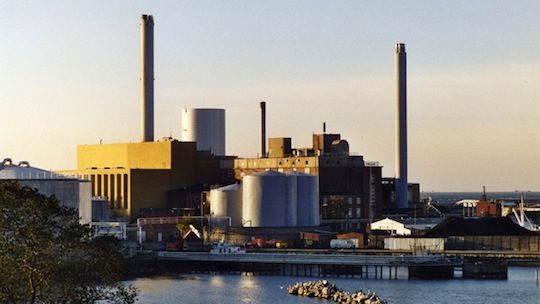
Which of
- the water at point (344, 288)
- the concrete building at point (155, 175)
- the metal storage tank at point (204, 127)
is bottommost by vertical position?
the water at point (344, 288)

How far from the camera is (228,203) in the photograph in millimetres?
114312

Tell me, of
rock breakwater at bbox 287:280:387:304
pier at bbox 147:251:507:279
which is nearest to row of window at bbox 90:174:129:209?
pier at bbox 147:251:507:279

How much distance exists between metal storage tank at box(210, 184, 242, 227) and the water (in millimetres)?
26222

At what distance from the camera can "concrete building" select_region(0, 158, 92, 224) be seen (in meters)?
86.1

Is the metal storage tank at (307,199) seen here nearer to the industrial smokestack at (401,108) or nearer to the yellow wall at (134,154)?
the industrial smokestack at (401,108)

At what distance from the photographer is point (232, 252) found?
95188 mm

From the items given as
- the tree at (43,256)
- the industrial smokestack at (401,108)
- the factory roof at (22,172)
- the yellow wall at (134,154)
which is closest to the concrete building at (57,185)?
the factory roof at (22,172)

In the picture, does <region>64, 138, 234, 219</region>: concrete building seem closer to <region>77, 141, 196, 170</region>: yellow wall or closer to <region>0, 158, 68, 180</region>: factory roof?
<region>77, 141, 196, 170</region>: yellow wall

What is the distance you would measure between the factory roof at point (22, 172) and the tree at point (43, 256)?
50.2m

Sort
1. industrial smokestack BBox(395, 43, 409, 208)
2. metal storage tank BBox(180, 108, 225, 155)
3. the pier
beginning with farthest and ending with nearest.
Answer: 1. metal storage tank BBox(180, 108, 225, 155)
2. industrial smokestack BBox(395, 43, 409, 208)
3. the pier

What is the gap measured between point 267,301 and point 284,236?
4377 centimetres

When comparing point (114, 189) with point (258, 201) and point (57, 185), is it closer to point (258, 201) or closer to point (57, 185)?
point (258, 201)

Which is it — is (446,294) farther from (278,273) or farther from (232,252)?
(232,252)

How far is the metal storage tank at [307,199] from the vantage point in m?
114
